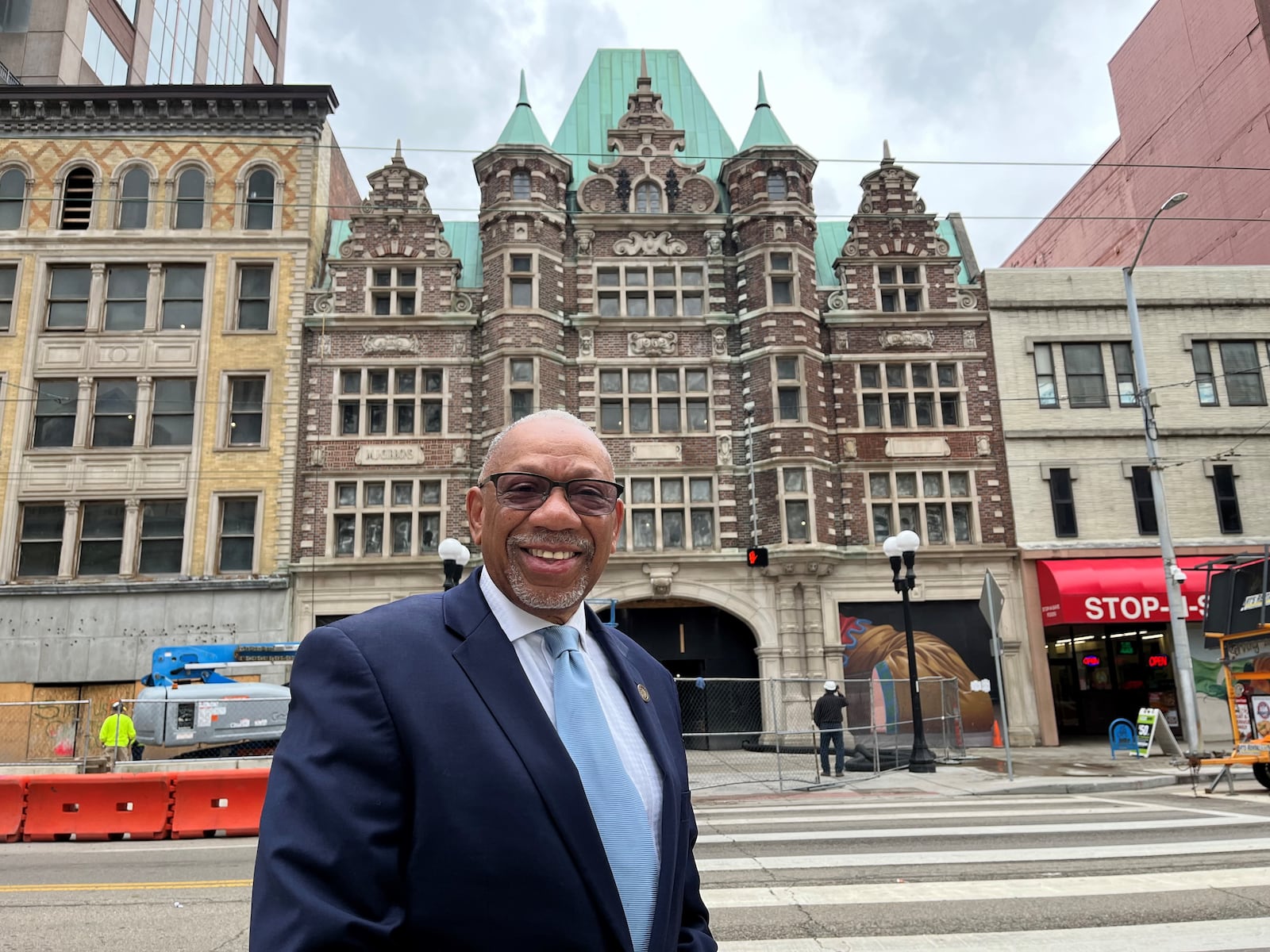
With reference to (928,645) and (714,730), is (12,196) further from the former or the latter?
(928,645)

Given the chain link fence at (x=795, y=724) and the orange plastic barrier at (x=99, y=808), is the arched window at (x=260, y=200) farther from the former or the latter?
the orange plastic barrier at (x=99, y=808)

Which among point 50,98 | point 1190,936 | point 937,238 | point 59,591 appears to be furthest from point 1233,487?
point 50,98

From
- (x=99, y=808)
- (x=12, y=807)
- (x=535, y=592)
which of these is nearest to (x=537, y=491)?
(x=535, y=592)

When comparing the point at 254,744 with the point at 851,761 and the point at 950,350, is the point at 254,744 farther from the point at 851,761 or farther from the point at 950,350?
the point at 950,350

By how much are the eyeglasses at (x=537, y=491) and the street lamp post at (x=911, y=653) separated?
1590 centimetres

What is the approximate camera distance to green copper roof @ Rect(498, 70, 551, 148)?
26906 millimetres

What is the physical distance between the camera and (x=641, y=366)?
1037 inches

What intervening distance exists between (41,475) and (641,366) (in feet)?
54.5

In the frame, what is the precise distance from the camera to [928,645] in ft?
80.9

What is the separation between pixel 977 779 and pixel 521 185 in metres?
19.8

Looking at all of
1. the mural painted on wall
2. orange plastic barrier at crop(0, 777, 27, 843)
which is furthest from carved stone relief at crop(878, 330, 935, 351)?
orange plastic barrier at crop(0, 777, 27, 843)

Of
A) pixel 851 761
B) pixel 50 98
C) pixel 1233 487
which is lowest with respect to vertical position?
pixel 851 761

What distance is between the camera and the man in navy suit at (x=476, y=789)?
1.70m

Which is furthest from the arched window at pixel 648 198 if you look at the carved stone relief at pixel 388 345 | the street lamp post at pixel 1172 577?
the street lamp post at pixel 1172 577
